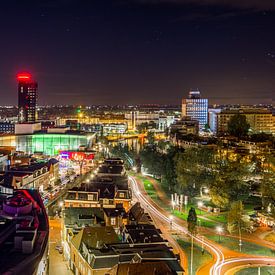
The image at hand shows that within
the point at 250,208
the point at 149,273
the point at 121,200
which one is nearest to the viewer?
the point at 149,273

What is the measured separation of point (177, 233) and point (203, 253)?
2448 millimetres

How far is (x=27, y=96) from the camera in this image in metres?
74.5

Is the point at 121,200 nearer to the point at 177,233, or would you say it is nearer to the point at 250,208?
the point at 177,233

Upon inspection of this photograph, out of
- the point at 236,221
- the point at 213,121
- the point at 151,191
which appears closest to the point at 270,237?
the point at 236,221

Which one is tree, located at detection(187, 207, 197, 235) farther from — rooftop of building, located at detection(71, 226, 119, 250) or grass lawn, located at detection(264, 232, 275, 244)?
rooftop of building, located at detection(71, 226, 119, 250)

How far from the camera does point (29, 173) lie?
26359 millimetres

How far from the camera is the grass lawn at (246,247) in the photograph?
646 inches

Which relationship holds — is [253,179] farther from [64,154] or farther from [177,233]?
[64,154]

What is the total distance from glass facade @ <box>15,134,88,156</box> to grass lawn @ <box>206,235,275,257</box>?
30.2 meters

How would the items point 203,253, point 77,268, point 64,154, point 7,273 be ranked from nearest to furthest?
point 7,273 → point 77,268 → point 203,253 → point 64,154

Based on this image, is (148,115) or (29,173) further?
(148,115)

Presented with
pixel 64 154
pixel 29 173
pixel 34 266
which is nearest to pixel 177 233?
pixel 34 266

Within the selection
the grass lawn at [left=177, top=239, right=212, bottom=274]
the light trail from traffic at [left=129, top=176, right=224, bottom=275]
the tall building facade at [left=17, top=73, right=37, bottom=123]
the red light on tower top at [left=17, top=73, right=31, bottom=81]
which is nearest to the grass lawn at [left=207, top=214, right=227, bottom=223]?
the light trail from traffic at [left=129, top=176, right=224, bottom=275]

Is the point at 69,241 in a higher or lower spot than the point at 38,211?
lower
